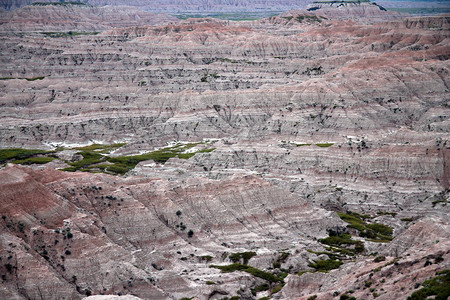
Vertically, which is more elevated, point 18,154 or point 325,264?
point 325,264

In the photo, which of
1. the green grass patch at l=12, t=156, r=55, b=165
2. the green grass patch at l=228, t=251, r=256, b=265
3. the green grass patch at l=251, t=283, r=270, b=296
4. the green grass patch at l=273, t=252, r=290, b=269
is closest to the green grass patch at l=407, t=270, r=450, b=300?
the green grass patch at l=251, t=283, r=270, b=296

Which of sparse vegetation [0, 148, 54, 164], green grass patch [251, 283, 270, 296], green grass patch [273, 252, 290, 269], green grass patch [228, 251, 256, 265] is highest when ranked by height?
green grass patch [228, 251, 256, 265]

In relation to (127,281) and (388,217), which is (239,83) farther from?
(127,281)

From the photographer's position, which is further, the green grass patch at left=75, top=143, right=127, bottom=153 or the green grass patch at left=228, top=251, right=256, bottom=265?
the green grass patch at left=75, top=143, right=127, bottom=153

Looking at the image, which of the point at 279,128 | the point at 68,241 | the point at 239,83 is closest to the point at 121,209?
the point at 68,241

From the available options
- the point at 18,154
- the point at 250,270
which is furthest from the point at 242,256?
the point at 18,154

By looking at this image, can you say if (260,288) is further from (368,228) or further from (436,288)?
(368,228)

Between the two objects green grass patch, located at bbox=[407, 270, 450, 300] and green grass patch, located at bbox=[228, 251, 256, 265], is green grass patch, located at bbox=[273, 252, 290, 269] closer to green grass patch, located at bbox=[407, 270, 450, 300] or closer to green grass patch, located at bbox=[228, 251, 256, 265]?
green grass patch, located at bbox=[228, 251, 256, 265]

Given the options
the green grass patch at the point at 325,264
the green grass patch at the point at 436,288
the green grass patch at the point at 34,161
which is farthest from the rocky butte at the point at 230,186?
the green grass patch at the point at 34,161
